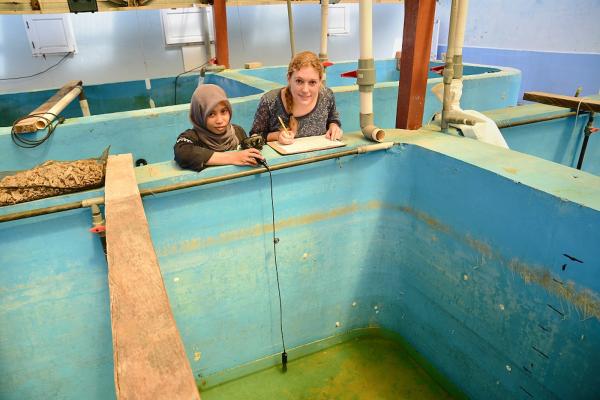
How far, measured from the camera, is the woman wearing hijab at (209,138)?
1.58 metres

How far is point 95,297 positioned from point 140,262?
82cm

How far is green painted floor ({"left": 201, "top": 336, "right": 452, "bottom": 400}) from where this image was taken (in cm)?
197

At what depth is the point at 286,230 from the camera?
1.88 m

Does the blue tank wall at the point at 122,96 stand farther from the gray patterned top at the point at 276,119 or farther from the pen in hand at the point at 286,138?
the pen in hand at the point at 286,138

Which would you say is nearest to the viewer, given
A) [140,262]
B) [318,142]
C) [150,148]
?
[140,262]

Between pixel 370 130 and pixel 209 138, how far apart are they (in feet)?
2.50

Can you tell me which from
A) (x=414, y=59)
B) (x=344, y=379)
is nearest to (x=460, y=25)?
(x=414, y=59)

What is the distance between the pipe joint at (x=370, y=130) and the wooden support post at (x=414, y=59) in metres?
0.30

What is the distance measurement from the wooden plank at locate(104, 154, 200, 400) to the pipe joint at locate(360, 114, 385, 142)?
112cm

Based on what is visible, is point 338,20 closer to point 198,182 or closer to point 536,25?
point 536,25

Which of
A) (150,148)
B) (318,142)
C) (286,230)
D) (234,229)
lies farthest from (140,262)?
(150,148)

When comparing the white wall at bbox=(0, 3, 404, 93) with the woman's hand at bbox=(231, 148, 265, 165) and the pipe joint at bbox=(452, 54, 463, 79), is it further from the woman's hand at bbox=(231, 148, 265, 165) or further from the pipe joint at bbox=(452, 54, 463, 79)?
the pipe joint at bbox=(452, 54, 463, 79)

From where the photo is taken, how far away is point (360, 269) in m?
2.14

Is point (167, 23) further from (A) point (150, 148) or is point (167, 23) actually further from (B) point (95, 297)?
(B) point (95, 297)
